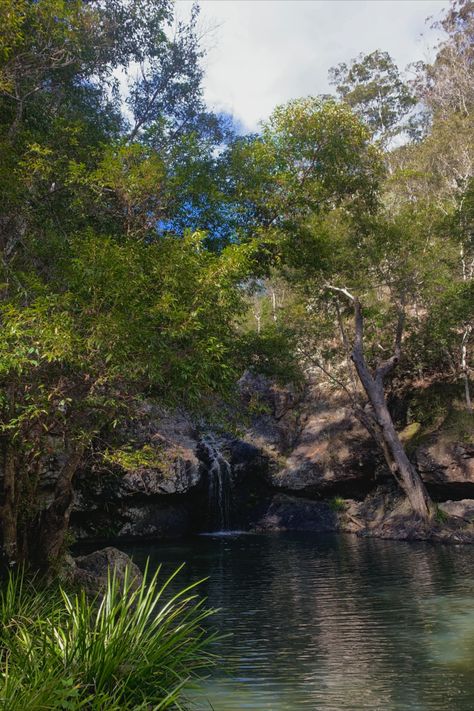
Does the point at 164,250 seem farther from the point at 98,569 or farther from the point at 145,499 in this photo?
the point at 145,499

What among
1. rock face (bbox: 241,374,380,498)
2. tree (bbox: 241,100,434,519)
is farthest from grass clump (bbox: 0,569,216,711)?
rock face (bbox: 241,374,380,498)

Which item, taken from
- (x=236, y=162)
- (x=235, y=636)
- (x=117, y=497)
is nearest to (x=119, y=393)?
(x=235, y=636)

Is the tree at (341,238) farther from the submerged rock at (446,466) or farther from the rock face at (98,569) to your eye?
the rock face at (98,569)

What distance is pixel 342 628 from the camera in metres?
11.6

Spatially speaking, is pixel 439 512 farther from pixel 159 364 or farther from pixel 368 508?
pixel 159 364

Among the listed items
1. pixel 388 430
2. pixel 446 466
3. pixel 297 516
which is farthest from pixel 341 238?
pixel 297 516

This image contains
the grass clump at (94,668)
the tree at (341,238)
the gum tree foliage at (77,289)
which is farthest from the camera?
the tree at (341,238)

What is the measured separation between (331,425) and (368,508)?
503 cm

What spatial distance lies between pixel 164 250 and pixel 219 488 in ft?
72.3

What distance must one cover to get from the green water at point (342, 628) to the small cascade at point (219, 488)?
30.8 ft

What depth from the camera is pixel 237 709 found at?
24.7 feet

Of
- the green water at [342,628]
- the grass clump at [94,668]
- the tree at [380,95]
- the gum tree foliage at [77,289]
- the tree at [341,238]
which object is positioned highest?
the tree at [380,95]

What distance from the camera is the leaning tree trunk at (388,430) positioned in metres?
25.6

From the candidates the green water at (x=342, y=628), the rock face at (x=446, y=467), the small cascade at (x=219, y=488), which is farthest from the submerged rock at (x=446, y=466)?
the small cascade at (x=219, y=488)
